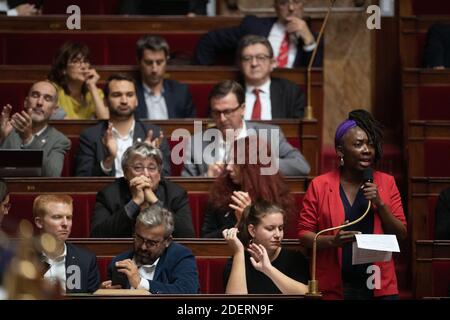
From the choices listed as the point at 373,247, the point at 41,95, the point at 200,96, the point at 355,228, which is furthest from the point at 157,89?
the point at 373,247

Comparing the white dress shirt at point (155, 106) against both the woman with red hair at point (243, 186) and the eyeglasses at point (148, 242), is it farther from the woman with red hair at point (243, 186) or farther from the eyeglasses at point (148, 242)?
the eyeglasses at point (148, 242)

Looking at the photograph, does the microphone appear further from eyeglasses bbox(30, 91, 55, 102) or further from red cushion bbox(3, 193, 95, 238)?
eyeglasses bbox(30, 91, 55, 102)

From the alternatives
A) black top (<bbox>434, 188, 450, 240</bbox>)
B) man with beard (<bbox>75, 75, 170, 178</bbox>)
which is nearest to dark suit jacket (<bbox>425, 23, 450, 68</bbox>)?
black top (<bbox>434, 188, 450, 240</bbox>)

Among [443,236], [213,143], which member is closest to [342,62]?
[213,143]

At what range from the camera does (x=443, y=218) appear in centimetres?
273

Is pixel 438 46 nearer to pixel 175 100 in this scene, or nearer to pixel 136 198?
Result: pixel 175 100

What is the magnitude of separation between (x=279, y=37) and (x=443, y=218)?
1.07 metres

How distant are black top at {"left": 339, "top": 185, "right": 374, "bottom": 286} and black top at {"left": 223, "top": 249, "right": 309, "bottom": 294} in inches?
3.4

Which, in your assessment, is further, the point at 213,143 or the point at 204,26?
the point at 204,26

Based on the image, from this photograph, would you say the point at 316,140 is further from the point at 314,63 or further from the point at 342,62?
the point at 342,62

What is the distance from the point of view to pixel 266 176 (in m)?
2.72

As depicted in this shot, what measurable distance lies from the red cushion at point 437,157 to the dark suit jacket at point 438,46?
46 cm

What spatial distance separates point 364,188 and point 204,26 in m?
1.50

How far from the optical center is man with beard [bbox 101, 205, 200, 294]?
2412mm
